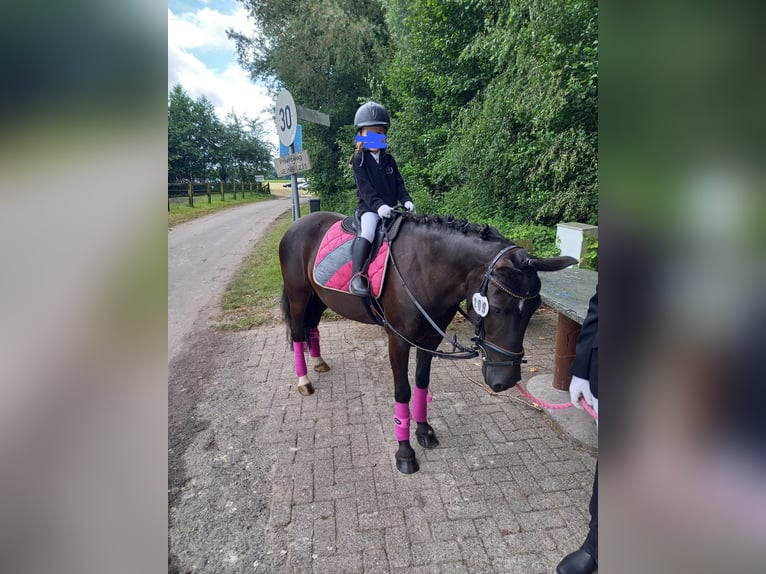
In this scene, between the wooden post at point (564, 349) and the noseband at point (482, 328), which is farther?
the wooden post at point (564, 349)

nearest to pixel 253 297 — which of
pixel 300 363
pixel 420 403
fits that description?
pixel 300 363

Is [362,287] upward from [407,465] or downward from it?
upward

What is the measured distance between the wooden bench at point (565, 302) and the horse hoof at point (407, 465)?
169 centimetres

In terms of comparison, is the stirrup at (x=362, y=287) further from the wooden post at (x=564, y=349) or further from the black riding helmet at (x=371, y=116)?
the wooden post at (x=564, y=349)

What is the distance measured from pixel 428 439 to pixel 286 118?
4217mm

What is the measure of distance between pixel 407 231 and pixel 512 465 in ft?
6.34

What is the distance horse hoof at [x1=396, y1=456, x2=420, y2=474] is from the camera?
3.02 meters

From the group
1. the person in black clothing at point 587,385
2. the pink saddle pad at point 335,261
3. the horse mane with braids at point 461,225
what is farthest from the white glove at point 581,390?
the pink saddle pad at point 335,261

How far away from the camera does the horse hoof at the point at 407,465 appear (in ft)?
9.92

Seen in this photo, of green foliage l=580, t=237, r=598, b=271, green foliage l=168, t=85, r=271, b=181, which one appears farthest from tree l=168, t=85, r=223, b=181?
green foliage l=580, t=237, r=598, b=271

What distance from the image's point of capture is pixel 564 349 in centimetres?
404

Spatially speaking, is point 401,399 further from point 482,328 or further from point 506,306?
point 506,306

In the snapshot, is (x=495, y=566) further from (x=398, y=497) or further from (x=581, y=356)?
(x=581, y=356)
